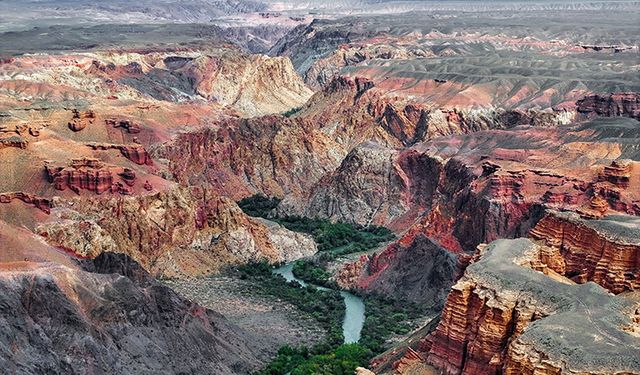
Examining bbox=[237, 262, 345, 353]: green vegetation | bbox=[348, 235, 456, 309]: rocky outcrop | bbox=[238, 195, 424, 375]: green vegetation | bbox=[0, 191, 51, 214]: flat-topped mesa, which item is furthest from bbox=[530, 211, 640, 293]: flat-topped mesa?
bbox=[0, 191, 51, 214]: flat-topped mesa

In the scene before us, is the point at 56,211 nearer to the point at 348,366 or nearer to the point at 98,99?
the point at 348,366

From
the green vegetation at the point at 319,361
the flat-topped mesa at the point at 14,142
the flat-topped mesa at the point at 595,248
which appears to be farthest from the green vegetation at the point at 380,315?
the flat-topped mesa at the point at 14,142

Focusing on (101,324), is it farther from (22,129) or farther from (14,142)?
(22,129)

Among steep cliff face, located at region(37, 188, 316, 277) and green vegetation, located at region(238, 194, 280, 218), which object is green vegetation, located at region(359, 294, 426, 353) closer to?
steep cliff face, located at region(37, 188, 316, 277)

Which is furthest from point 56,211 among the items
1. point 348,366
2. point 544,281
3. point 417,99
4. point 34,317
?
point 417,99

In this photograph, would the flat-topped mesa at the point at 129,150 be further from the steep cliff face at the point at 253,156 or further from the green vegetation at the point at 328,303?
the steep cliff face at the point at 253,156
